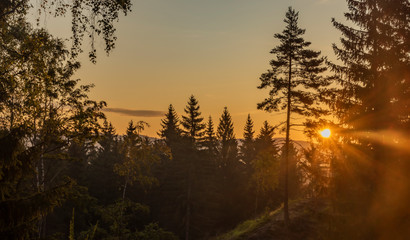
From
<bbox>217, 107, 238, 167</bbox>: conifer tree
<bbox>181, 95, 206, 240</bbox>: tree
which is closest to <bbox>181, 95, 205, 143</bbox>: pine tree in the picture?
<bbox>181, 95, 206, 240</bbox>: tree

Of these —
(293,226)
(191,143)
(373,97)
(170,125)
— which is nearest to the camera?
(373,97)

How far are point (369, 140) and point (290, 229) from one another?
7.53 m

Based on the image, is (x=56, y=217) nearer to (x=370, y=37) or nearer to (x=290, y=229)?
(x=290, y=229)

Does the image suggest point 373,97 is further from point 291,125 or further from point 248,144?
point 248,144

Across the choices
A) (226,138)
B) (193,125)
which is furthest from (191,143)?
(226,138)

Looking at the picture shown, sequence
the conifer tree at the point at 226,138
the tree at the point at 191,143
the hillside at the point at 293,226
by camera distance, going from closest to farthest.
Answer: the hillside at the point at 293,226
the tree at the point at 191,143
the conifer tree at the point at 226,138

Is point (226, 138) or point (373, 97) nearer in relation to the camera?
point (373, 97)

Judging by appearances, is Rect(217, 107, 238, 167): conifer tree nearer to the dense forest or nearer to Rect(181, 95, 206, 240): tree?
Rect(181, 95, 206, 240): tree

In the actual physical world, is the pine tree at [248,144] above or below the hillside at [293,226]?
above

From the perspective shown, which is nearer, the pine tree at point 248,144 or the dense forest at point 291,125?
the dense forest at point 291,125

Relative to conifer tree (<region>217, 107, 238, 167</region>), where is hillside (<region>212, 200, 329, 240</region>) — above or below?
below

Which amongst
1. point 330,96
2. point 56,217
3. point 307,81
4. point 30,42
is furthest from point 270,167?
point 30,42

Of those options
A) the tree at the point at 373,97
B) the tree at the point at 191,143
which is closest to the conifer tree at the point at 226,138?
the tree at the point at 191,143

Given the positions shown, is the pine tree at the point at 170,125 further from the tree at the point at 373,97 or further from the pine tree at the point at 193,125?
the tree at the point at 373,97
